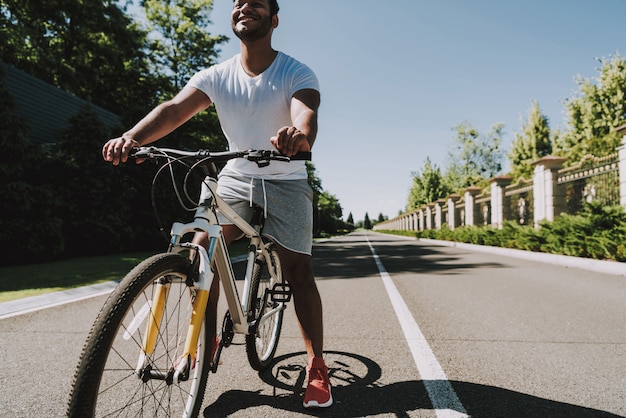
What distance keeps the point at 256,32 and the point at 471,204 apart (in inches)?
1035

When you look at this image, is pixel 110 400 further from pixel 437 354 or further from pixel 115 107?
pixel 115 107

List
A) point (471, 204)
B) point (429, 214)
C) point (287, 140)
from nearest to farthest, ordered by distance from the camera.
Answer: point (287, 140) → point (471, 204) → point (429, 214)

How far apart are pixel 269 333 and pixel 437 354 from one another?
1292mm

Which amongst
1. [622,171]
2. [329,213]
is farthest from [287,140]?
[329,213]

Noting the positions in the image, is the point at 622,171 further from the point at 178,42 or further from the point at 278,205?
the point at 178,42

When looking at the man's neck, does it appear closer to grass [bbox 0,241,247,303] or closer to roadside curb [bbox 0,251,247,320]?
grass [bbox 0,241,247,303]

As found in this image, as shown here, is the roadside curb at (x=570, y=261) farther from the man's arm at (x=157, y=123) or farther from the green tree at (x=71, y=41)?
the green tree at (x=71, y=41)

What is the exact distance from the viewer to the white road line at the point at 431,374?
2260mm

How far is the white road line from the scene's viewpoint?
2.26 metres

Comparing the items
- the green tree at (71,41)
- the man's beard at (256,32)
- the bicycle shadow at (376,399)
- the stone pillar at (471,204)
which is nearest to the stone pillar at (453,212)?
the stone pillar at (471,204)

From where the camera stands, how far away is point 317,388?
235 centimetres

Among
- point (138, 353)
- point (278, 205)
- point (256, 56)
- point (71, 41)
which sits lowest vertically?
point (138, 353)

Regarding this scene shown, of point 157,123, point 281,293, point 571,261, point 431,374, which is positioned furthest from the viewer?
point 571,261

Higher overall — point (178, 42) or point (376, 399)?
point (178, 42)
